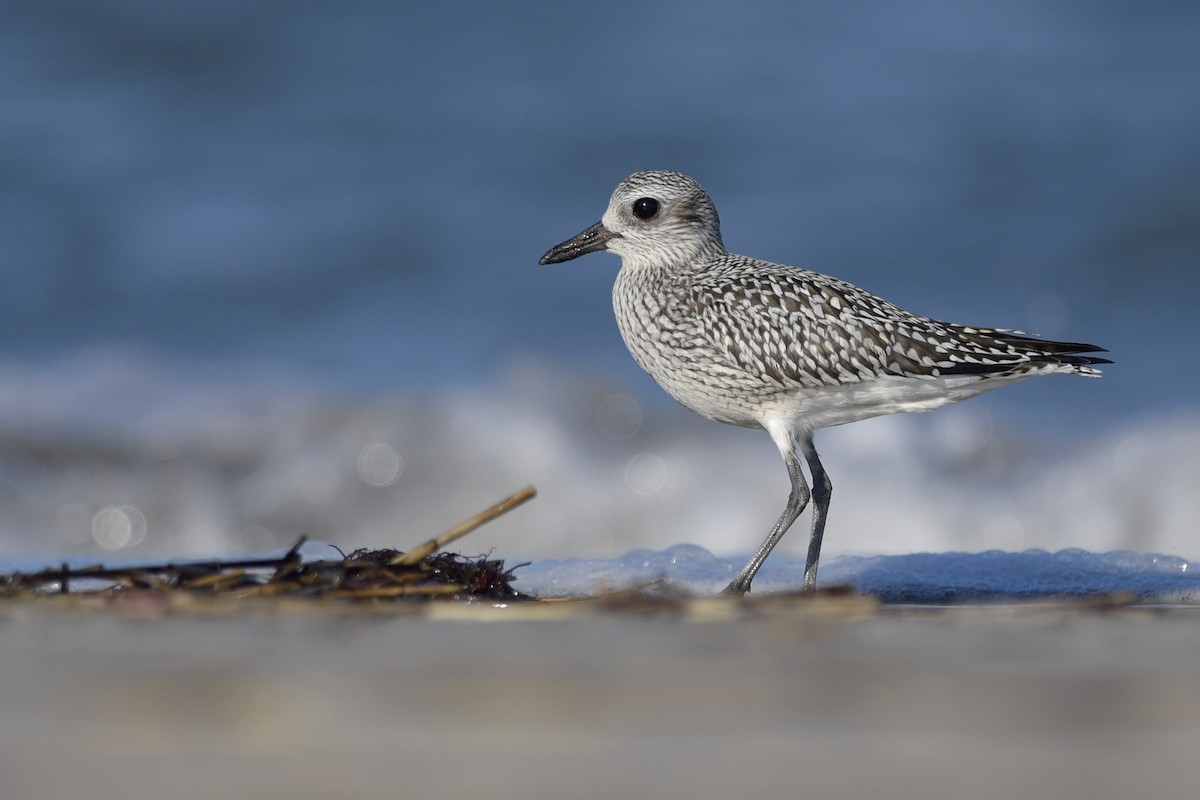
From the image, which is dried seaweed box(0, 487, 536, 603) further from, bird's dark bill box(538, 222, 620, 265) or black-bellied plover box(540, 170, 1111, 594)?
bird's dark bill box(538, 222, 620, 265)

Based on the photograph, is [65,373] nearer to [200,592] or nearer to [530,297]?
[530,297]

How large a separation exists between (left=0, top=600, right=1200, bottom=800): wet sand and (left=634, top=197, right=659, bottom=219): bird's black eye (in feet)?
13.9

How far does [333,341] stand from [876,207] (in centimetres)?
563

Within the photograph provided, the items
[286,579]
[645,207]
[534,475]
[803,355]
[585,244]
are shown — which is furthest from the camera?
[534,475]

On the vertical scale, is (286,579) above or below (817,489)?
below

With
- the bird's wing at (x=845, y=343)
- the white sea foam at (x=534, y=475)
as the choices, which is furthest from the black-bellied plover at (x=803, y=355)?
the white sea foam at (x=534, y=475)

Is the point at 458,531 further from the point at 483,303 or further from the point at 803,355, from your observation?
the point at 483,303

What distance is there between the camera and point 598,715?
2553 mm

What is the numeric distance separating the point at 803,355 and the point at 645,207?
1238 millimetres

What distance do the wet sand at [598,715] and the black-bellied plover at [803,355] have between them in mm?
3226

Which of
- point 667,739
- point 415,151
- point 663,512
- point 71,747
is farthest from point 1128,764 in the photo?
point 415,151

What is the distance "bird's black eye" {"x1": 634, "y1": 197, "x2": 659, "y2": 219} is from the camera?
718cm

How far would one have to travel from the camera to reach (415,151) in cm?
1702

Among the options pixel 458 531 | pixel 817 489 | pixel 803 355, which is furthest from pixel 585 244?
pixel 458 531
